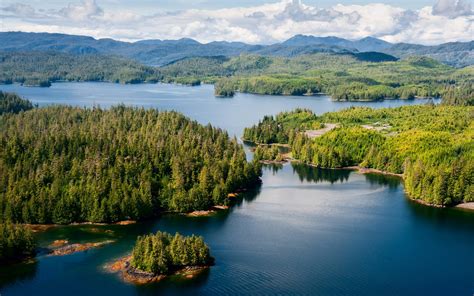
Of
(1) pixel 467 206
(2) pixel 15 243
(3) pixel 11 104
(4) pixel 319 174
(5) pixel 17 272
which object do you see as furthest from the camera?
(3) pixel 11 104

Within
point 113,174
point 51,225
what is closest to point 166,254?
point 51,225

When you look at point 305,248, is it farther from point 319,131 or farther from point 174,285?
point 319,131

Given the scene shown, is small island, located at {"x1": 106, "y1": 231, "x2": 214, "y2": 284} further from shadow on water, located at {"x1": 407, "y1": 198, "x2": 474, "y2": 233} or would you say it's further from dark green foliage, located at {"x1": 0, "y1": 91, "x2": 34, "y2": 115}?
dark green foliage, located at {"x1": 0, "y1": 91, "x2": 34, "y2": 115}

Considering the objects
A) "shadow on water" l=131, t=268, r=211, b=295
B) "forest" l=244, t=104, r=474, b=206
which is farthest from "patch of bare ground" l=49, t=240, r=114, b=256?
"forest" l=244, t=104, r=474, b=206

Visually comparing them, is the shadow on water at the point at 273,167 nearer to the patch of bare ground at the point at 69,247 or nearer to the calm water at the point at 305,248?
the calm water at the point at 305,248

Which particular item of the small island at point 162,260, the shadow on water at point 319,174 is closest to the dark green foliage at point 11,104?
the shadow on water at point 319,174

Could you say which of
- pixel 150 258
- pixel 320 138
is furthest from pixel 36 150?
pixel 320 138

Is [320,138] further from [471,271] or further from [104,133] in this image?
[471,271]
